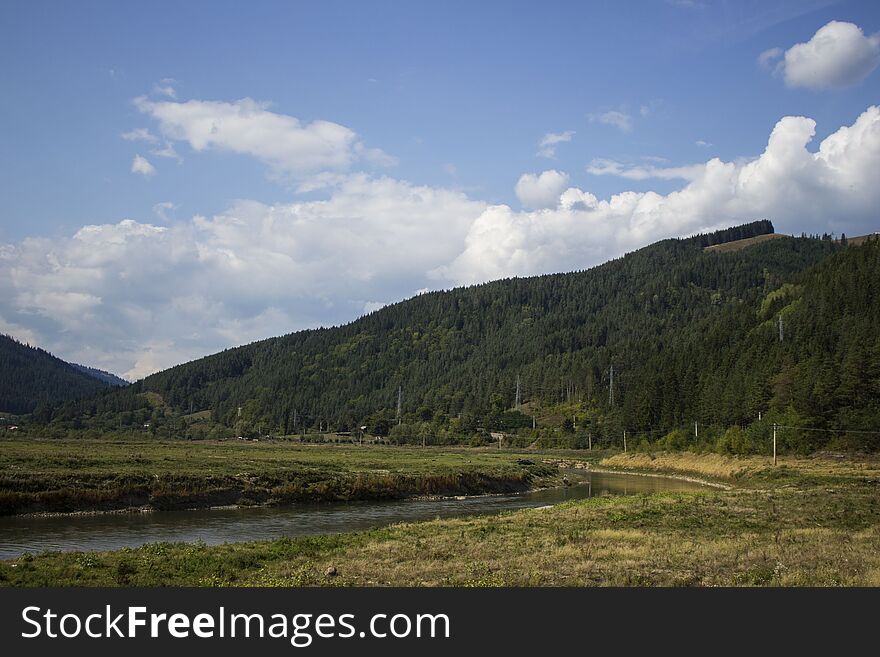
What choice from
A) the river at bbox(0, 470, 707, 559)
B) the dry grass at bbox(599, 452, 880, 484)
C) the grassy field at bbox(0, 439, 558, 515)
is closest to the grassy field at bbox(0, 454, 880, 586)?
the river at bbox(0, 470, 707, 559)

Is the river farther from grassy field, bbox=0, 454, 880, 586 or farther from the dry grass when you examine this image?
the dry grass

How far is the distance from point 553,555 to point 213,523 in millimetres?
28262

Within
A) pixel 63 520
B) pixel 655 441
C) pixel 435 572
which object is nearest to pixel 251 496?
pixel 63 520

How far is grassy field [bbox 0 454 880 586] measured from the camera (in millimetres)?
21281

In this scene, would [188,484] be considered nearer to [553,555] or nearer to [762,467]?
[553,555]

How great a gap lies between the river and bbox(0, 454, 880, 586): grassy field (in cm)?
731

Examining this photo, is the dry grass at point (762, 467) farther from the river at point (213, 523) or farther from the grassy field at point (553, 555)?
the grassy field at point (553, 555)

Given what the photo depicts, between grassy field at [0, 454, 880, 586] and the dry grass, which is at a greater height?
grassy field at [0, 454, 880, 586]

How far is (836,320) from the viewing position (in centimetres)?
13212

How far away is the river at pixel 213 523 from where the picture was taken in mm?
35875

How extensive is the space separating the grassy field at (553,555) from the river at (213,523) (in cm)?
731

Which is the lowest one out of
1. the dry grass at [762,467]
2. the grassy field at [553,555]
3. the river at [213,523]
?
the dry grass at [762,467]

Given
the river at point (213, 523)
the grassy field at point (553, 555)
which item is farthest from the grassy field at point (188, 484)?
the grassy field at point (553, 555)

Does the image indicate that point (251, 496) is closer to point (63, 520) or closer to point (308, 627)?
point (63, 520)
